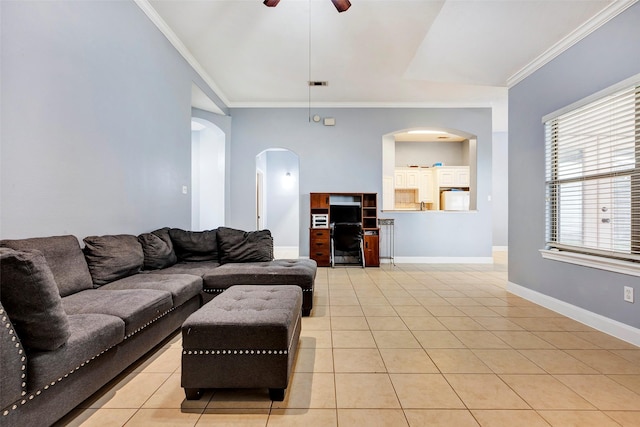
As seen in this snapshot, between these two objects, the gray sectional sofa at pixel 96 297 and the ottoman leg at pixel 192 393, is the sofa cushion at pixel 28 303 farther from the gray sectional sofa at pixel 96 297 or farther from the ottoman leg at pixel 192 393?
the ottoman leg at pixel 192 393

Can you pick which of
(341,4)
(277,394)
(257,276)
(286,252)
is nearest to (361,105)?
(341,4)

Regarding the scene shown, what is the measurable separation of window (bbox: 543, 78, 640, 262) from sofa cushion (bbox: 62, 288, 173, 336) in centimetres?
363

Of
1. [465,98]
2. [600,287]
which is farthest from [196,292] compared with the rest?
[465,98]

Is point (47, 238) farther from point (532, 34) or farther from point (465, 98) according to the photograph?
point (465, 98)

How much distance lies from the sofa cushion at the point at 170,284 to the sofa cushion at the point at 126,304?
4.4 inches

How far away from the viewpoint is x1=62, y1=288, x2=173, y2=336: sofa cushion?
1784mm

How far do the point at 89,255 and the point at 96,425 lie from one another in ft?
4.32

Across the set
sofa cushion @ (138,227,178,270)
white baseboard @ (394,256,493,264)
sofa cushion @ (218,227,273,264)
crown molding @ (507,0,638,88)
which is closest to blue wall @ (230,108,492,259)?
white baseboard @ (394,256,493,264)

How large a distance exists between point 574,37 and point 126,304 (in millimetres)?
4452

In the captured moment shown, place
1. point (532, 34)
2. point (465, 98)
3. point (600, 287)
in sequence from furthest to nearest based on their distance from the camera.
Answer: point (465, 98) < point (532, 34) < point (600, 287)

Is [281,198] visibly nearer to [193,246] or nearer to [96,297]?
[193,246]

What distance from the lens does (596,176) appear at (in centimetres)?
284

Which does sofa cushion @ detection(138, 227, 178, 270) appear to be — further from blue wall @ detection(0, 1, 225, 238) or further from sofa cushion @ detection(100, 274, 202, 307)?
sofa cushion @ detection(100, 274, 202, 307)

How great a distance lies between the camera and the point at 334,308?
131 inches
